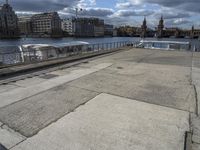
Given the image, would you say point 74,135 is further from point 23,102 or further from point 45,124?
point 23,102

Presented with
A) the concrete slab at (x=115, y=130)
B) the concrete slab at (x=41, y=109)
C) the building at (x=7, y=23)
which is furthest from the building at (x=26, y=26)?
the concrete slab at (x=115, y=130)

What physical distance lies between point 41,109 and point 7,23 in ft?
394

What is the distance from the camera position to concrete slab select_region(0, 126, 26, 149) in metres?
3.33

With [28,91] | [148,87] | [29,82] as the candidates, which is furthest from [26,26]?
[148,87]

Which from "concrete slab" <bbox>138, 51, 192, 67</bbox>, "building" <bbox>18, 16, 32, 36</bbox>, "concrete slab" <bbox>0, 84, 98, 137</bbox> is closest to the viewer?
"concrete slab" <bbox>0, 84, 98, 137</bbox>

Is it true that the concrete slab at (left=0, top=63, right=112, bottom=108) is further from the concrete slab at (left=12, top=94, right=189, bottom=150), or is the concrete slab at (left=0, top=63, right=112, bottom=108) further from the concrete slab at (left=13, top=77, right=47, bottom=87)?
the concrete slab at (left=12, top=94, right=189, bottom=150)

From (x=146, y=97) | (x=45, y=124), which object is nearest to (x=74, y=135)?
(x=45, y=124)

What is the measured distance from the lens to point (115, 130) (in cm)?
Result: 385

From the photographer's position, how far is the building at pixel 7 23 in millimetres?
101975

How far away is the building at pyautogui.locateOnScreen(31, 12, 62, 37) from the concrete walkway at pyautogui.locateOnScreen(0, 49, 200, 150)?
116m

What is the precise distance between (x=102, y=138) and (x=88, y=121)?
770 millimetres

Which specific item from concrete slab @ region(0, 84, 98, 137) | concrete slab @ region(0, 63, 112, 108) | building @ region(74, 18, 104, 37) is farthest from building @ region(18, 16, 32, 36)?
concrete slab @ region(0, 84, 98, 137)

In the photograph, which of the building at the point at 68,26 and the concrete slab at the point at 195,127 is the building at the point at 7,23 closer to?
the building at the point at 68,26

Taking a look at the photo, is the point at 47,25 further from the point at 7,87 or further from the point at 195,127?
the point at 195,127
